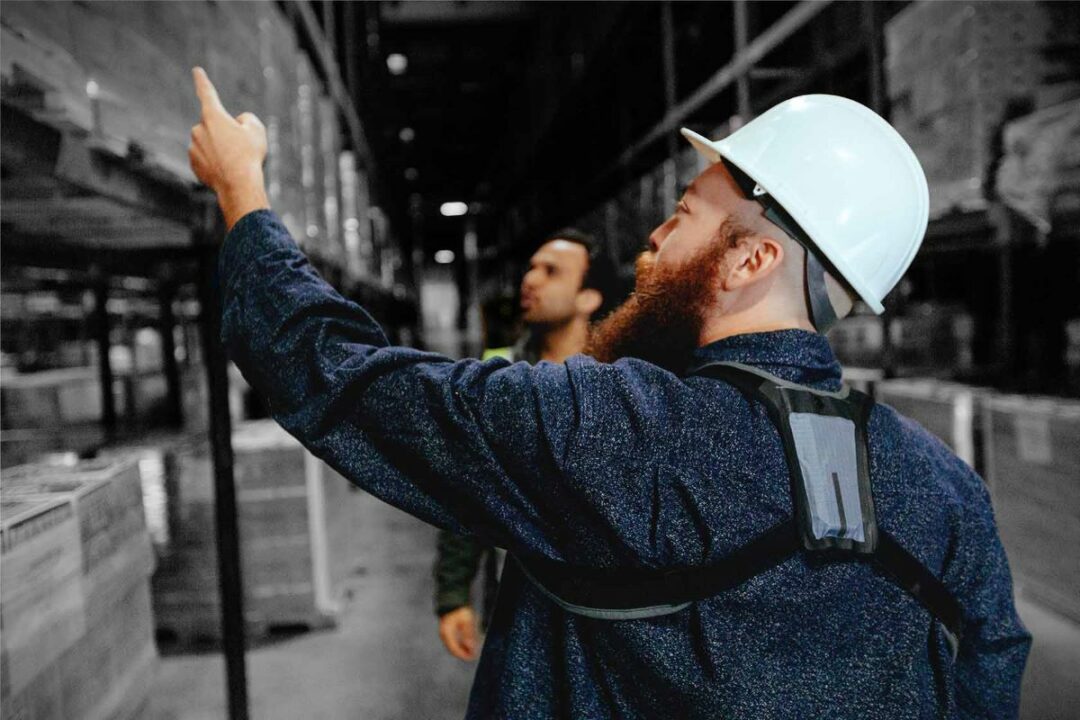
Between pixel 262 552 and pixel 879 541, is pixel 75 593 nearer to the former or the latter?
pixel 879 541

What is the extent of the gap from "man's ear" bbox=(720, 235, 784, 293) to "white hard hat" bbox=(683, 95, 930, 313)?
0.19ft

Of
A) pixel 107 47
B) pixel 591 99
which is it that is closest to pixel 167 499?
pixel 107 47

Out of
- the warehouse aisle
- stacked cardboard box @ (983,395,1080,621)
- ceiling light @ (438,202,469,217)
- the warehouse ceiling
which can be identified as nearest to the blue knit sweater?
the warehouse aisle

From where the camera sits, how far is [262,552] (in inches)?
169

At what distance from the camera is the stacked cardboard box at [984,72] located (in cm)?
410

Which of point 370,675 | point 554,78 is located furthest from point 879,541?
point 554,78

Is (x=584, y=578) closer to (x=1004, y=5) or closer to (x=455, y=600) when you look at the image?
(x=455, y=600)

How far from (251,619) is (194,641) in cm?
31

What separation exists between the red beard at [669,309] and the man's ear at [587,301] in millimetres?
1529

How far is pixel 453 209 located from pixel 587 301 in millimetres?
28723

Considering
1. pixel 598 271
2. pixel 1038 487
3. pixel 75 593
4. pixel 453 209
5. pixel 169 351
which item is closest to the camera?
pixel 75 593

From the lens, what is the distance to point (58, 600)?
169 cm

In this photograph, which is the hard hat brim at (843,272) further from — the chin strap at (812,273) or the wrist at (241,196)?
the wrist at (241,196)

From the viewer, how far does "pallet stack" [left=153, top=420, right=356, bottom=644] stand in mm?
4047
